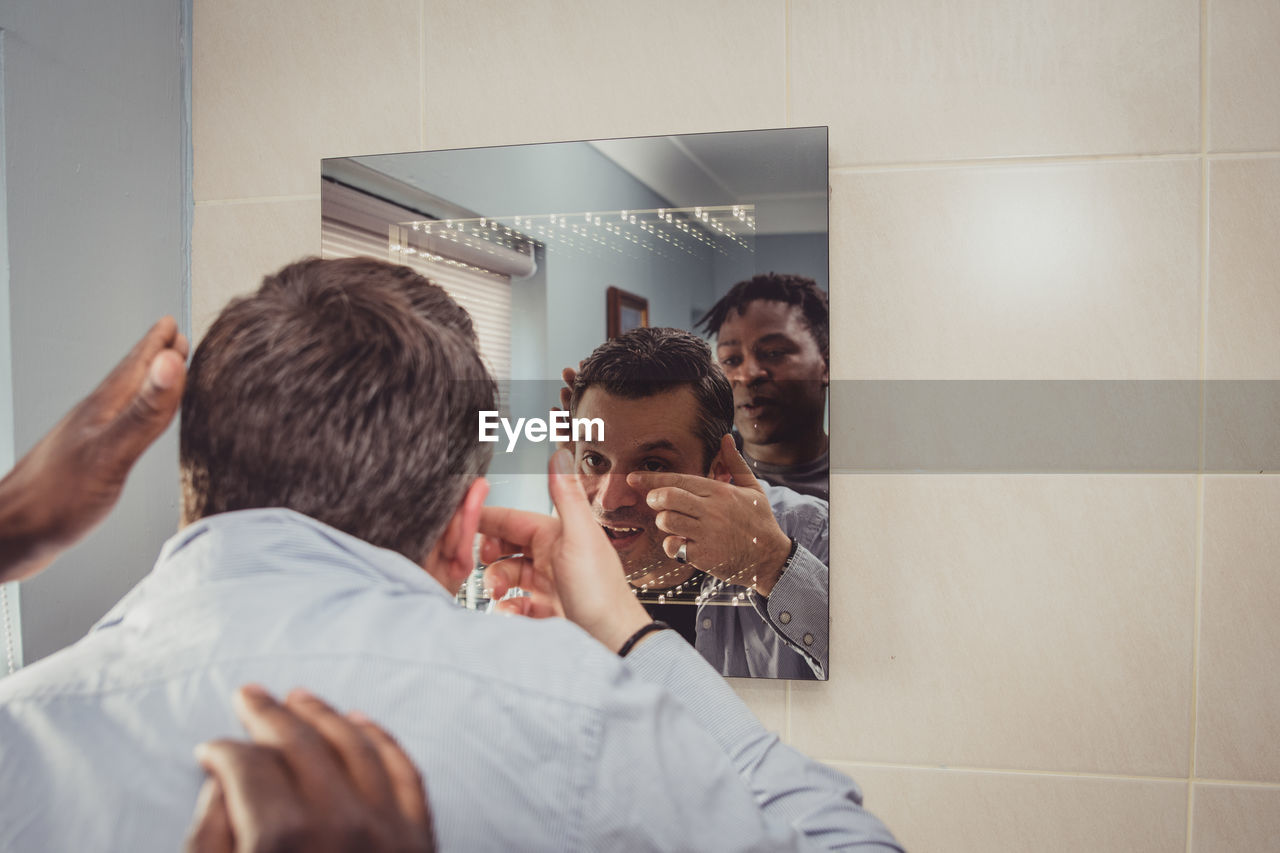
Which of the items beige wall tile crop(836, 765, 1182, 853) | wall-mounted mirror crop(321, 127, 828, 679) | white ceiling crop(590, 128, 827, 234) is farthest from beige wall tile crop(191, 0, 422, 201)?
beige wall tile crop(836, 765, 1182, 853)

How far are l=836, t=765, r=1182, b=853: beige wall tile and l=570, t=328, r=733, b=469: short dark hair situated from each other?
55cm

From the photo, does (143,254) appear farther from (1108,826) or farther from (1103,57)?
(1108,826)

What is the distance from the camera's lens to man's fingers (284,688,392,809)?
41cm

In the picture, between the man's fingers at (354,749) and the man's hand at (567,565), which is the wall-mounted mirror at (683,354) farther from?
the man's fingers at (354,749)

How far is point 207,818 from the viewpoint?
0.40 m

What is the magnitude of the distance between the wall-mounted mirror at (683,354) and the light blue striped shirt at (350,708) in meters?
0.56

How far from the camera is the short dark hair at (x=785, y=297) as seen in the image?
3.53ft

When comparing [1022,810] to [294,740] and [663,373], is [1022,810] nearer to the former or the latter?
[663,373]

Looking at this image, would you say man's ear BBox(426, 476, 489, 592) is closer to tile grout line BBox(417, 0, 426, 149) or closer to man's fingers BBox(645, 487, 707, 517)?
man's fingers BBox(645, 487, 707, 517)

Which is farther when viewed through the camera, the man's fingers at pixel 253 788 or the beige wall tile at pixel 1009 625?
the beige wall tile at pixel 1009 625

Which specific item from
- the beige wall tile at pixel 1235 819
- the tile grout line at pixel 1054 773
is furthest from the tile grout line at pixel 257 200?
the beige wall tile at pixel 1235 819

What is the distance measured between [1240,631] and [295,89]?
165 cm

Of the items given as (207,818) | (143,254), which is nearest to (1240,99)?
(207,818)

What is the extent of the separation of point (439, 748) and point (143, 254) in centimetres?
112
